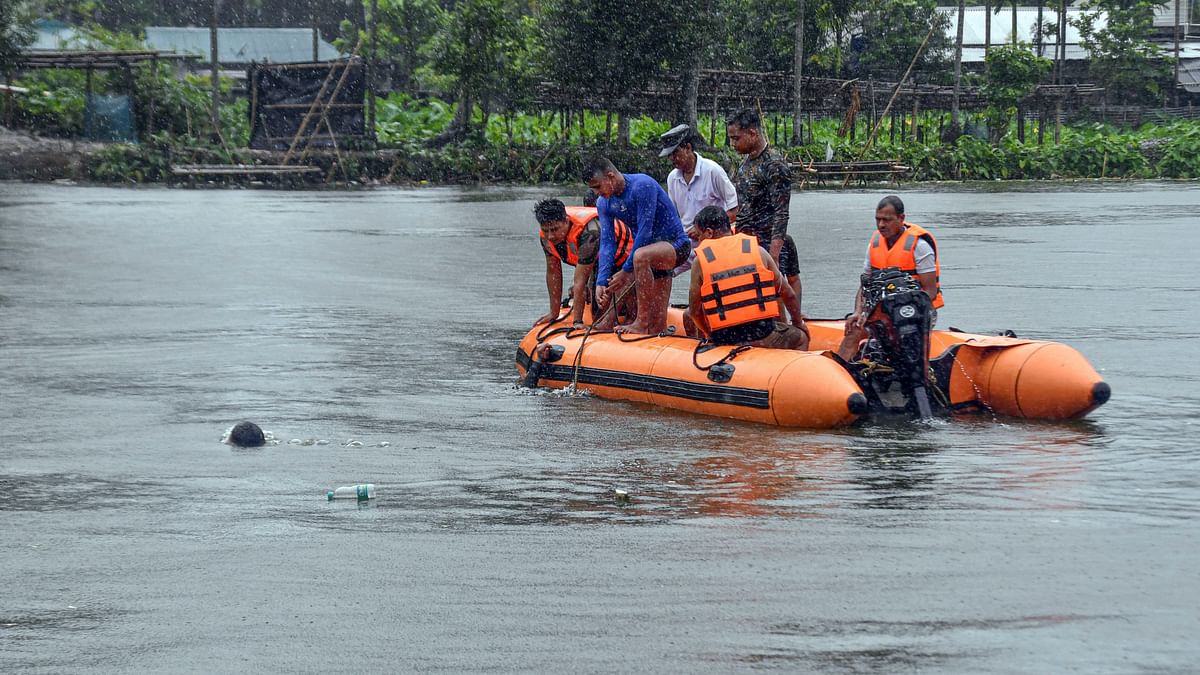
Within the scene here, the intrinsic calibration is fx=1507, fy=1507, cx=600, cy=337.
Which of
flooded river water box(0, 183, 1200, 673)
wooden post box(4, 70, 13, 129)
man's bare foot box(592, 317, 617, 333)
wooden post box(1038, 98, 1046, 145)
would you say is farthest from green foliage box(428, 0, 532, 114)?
man's bare foot box(592, 317, 617, 333)

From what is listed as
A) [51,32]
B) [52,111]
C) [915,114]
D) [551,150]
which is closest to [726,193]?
[551,150]

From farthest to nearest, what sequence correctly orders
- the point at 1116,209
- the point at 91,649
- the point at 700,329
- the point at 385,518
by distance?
the point at 1116,209 < the point at 700,329 < the point at 385,518 < the point at 91,649

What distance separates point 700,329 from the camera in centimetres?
1042

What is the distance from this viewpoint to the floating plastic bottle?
7.68 metres

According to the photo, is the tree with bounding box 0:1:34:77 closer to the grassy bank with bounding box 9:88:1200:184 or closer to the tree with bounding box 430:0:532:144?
the grassy bank with bounding box 9:88:1200:184

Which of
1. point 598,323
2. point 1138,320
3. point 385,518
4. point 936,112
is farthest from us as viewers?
point 936,112

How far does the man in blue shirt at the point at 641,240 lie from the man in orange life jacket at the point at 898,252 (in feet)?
5.18

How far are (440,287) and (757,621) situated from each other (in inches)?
552

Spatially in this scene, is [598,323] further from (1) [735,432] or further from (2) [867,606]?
(2) [867,606]

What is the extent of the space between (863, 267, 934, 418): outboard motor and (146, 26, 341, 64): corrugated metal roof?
51.6m

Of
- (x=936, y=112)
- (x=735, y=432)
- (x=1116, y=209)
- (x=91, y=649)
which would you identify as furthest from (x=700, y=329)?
(x=936, y=112)

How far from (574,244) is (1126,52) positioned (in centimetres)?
4979

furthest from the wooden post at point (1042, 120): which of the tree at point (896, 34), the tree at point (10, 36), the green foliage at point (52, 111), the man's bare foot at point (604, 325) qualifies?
the man's bare foot at point (604, 325)

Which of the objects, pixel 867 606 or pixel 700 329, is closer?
pixel 867 606
